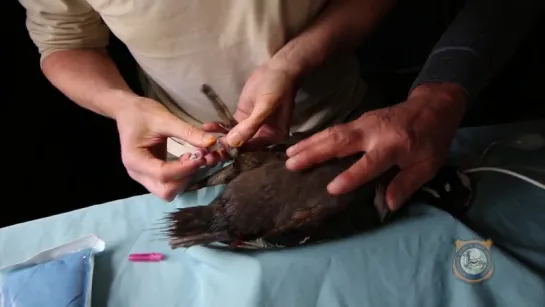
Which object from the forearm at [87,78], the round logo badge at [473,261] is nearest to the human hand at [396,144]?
the round logo badge at [473,261]

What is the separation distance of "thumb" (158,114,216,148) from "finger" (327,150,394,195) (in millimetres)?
175

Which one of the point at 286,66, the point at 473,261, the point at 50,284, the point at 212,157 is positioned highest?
the point at 286,66

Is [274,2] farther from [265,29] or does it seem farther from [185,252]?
[185,252]

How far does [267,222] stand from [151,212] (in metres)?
0.22

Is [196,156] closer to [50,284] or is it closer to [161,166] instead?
[161,166]

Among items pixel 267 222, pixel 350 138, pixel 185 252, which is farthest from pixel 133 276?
pixel 350 138

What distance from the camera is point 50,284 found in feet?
2.72

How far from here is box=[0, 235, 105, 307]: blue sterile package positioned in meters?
0.82

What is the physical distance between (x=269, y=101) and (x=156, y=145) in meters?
0.19

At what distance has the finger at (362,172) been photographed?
2.70ft

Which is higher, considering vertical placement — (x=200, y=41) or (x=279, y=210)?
(x=200, y=41)

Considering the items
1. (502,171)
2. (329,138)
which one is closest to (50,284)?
(329,138)

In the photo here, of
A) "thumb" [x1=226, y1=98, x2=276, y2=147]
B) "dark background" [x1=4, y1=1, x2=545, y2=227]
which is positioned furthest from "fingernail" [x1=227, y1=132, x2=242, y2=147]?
"dark background" [x1=4, y1=1, x2=545, y2=227]

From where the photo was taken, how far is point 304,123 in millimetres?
1128
